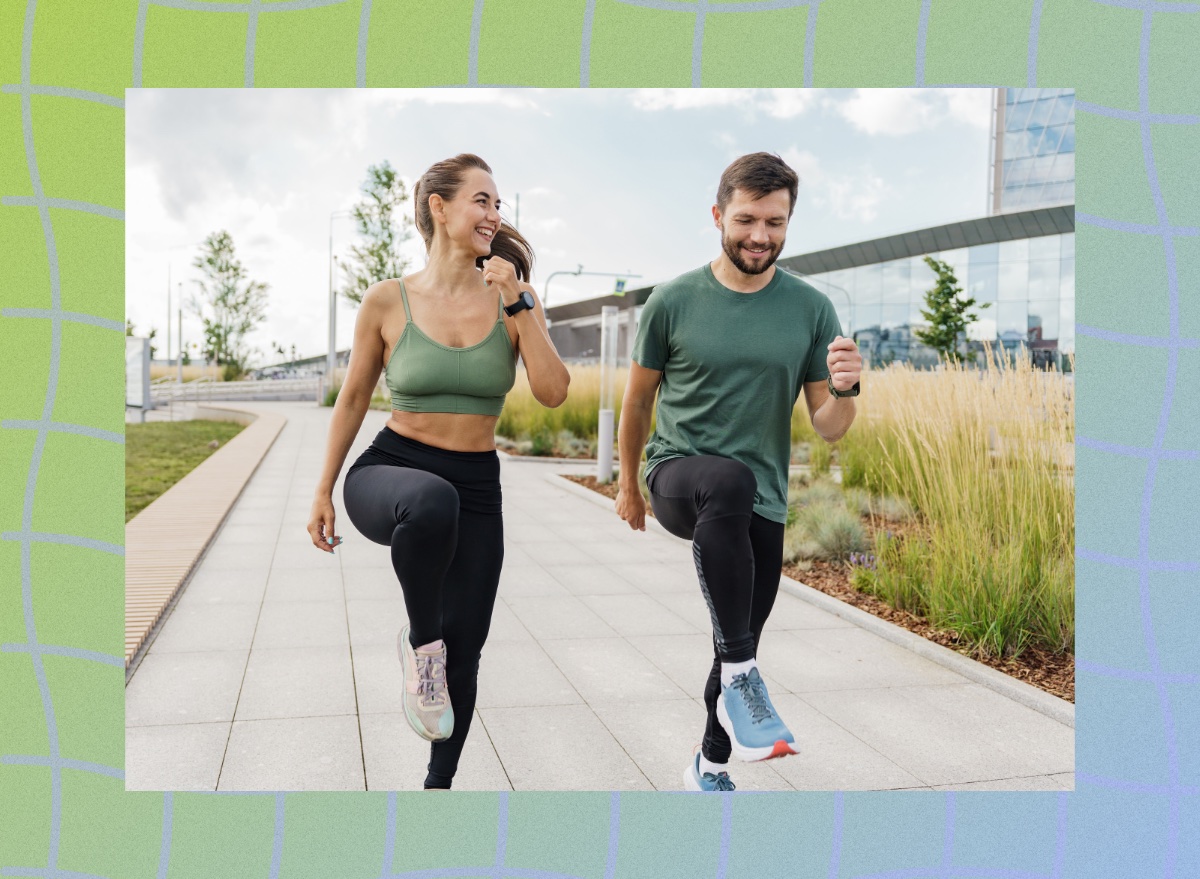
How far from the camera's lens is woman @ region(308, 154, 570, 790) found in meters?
2.32

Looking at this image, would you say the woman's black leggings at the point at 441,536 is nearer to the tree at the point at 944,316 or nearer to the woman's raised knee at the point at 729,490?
the woman's raised knee at the point at 729,490

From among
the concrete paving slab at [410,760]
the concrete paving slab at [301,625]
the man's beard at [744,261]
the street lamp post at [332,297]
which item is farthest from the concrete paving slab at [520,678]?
the man's beard at [744,261]

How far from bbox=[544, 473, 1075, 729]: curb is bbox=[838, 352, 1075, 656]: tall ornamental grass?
0.18m

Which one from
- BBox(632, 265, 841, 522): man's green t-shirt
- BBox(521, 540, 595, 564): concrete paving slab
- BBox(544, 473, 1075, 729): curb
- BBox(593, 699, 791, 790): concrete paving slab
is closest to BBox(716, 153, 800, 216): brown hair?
BBox(632, 265, 841, 522): man's green t-shirt

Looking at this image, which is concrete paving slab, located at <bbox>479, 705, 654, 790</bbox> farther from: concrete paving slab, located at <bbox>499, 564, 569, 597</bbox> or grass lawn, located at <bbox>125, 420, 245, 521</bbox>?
grass lawn, located at <bbox>125, 420, 245, 521</bbox>

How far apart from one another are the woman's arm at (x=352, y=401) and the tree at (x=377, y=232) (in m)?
0.54

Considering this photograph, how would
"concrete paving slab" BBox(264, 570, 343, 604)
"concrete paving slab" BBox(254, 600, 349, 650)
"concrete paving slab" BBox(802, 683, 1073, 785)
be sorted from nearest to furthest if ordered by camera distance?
"concrete paving slab" BBox(802, 683, 1073, 785), "concrete paving slab" BBox(254, 600, 349, 650), "concrete paving slab" BBox(264, 570, 343, 604)

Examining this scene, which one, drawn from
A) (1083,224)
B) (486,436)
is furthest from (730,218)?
(1083,224)

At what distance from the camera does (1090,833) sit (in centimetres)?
266

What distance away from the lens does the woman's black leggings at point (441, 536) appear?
2143 mm

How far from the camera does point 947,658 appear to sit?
3.87m

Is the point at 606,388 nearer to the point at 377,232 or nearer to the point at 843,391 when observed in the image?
the point at 377,232
